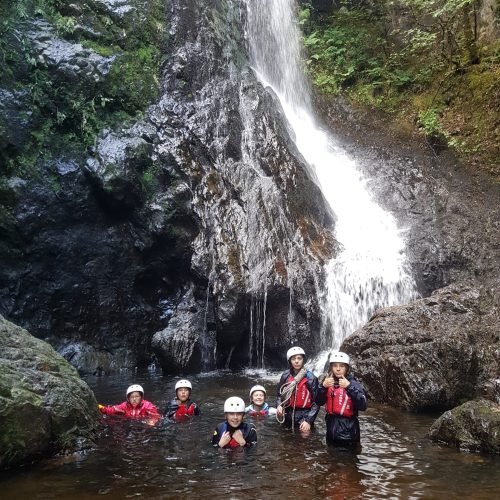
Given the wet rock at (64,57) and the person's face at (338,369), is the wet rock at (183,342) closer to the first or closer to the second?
the person's face at (338,369)

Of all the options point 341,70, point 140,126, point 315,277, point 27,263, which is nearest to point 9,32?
point 140,126

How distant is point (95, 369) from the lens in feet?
39.4

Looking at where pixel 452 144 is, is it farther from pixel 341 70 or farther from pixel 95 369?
pixel 95 369

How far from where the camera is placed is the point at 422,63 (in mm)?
19656

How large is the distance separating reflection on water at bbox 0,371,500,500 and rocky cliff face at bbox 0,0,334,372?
4.56m

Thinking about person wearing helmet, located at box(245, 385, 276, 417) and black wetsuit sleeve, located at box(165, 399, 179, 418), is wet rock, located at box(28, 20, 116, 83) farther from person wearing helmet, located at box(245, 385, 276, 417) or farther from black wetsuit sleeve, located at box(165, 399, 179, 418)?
person wearing helmet, located at box(245, 385, 276, 417)

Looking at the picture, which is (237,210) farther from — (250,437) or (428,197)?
(250,437)

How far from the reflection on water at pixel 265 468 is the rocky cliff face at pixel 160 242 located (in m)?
4.56

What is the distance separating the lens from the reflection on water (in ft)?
16.1

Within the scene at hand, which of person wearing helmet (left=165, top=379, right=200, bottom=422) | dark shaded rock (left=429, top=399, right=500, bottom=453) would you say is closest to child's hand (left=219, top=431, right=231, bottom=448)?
person wearing helmet (left=165, top=379, right=200, bottom=422)

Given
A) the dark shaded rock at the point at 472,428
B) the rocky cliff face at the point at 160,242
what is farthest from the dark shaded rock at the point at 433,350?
the rocky cliff face at the point at 160,242

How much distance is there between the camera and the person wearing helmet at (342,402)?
6.20 meters

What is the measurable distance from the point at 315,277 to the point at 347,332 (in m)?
1.46

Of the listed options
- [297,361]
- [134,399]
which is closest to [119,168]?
[134,399]
